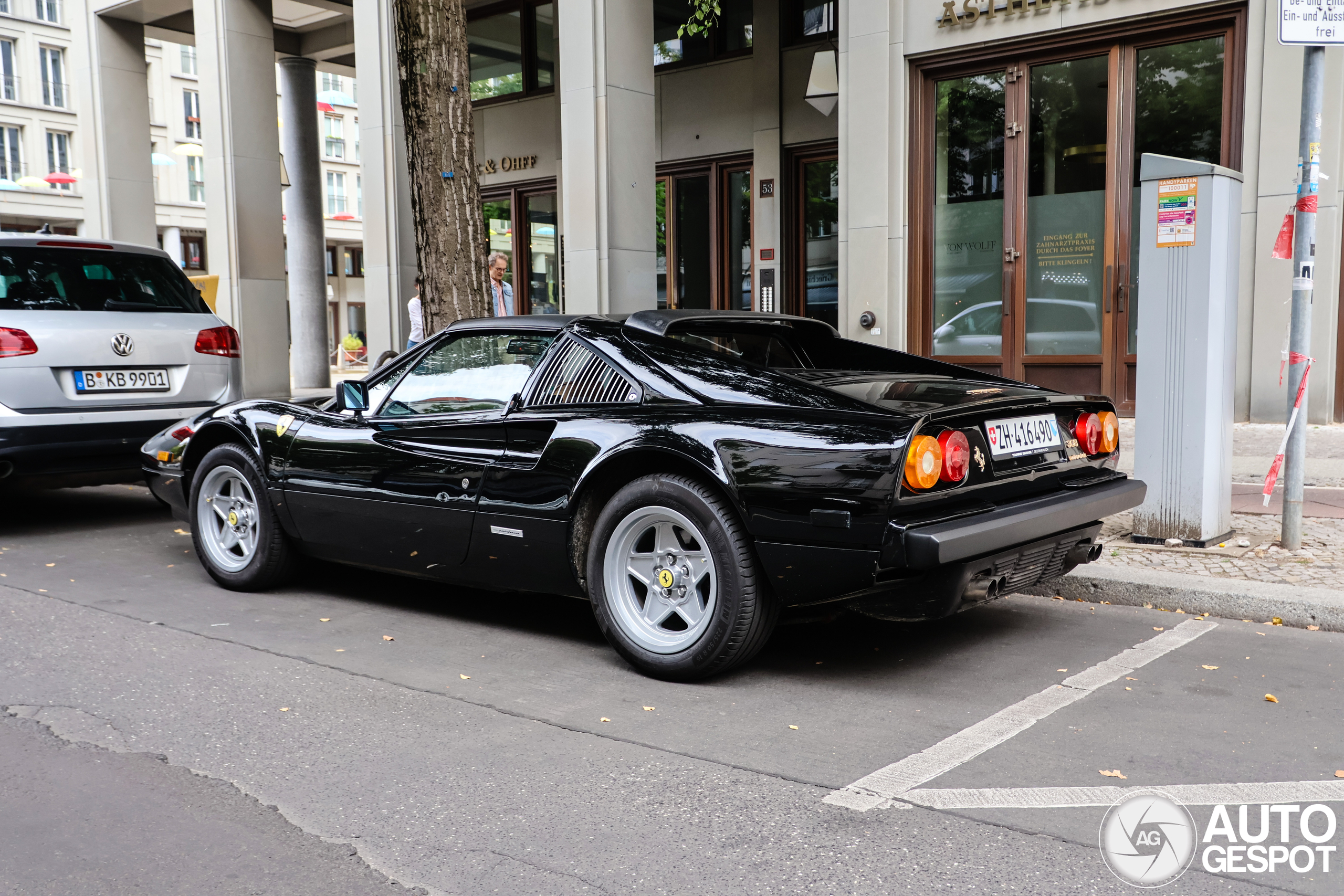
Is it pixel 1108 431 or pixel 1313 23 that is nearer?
pixel 1108 431

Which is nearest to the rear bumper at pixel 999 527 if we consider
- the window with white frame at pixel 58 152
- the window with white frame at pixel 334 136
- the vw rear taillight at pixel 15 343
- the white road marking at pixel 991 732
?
the white road marking at pixel 991 732

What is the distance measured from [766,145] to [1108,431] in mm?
10611

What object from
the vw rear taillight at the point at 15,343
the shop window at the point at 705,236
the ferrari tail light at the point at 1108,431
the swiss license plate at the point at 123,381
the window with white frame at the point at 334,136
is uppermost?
the window with white frame at the point at 334,136

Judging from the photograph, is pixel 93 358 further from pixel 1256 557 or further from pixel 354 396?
pixel 1256 557

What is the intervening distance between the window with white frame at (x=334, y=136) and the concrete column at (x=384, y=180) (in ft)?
167

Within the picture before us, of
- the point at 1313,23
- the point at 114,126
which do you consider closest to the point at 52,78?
the point at 114,126

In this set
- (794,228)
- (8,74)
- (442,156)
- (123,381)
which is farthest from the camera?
(8,74)

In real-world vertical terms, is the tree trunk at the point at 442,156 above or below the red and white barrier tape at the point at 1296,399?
above

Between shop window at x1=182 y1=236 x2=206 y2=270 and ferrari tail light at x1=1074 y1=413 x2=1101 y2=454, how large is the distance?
55.1 meters

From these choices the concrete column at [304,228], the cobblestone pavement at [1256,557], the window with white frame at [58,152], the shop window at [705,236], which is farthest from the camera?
the window with white frame at [58,152]

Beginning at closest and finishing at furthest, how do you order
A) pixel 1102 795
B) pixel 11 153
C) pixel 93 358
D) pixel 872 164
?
pixel 1102 795 → pixel 93 358 → pixel 872 164 → pixel 11 153

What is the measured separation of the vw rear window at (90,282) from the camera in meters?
7.07

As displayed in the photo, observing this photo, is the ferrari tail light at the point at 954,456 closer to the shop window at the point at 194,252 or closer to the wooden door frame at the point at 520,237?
the wooden door frame at the point at 520,237

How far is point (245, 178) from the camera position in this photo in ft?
53.2
